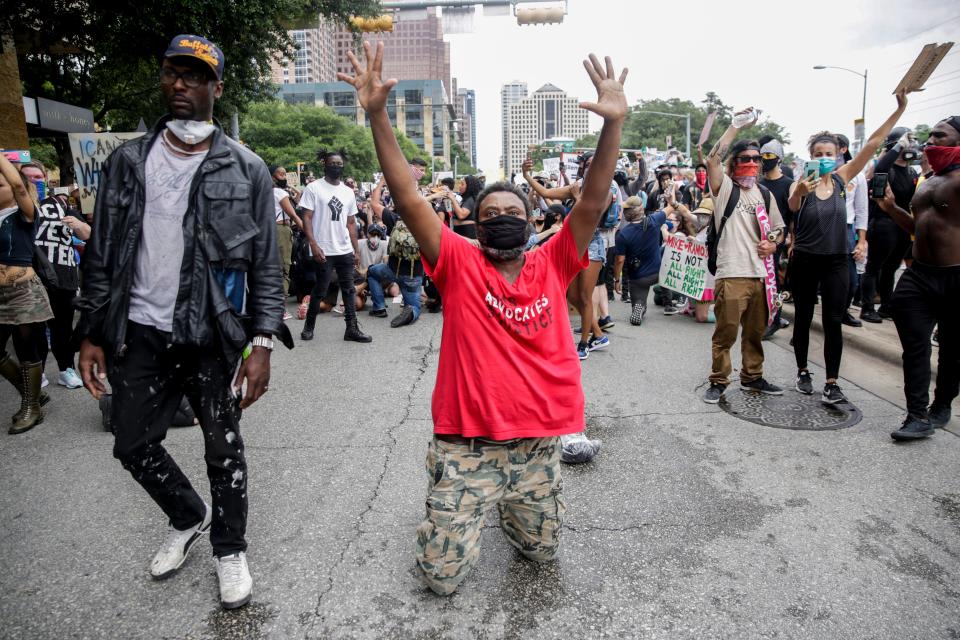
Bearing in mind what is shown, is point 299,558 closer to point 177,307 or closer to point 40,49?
point 177,307

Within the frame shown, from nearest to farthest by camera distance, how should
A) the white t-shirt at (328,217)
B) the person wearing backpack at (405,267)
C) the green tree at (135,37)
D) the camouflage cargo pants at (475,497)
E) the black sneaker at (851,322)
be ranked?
the camouflage cargo pants at (475,497) < the white t-shirt at (328,217) < the black sneaker at (851,322) < the person wearing backpack at (405,267) < the green tree at (135,37)

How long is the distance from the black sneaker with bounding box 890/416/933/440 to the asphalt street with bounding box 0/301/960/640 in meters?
0.10

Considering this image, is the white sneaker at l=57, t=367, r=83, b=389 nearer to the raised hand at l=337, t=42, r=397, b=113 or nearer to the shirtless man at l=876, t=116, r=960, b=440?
the raised hand at l=337, t=42, r=397, b=113

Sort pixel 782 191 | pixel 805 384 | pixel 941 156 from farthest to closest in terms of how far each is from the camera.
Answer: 1. pixel 782 191
2. pixel 805 384
3. pixel 941 156

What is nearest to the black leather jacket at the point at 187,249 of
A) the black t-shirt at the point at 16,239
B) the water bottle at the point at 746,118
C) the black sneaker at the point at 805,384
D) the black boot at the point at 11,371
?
the black t-shirt at the point at 16,239

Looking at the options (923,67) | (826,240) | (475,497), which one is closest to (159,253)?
(475,497)

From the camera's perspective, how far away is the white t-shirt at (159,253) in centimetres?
236

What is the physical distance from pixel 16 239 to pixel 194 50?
3.03 meters

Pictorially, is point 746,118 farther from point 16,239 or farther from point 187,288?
point 16,239

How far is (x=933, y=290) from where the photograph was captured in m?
4.13

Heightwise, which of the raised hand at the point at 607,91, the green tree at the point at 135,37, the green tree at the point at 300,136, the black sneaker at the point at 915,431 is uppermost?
the green tree at the point at 300,136

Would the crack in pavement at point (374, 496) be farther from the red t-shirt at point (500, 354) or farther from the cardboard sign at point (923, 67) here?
the cardboard sign at point (923, 67)

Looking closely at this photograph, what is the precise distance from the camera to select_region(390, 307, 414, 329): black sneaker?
8.12m

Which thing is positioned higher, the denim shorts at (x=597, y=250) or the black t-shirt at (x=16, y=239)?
the black t-shirt at (x=16, y=239)
